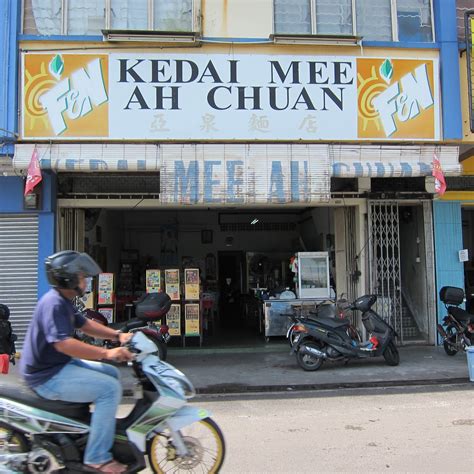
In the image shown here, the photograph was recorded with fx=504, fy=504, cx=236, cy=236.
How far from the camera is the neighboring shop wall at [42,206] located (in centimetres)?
947

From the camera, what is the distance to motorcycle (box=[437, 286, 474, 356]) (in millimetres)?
9227

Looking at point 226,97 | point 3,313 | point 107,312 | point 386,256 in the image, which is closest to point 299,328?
point 386,256

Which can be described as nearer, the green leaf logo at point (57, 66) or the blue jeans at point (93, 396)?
the blue jeans at point (93, 396)

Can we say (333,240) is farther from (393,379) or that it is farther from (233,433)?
(233,433)

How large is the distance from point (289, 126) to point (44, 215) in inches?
191

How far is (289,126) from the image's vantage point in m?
8.94

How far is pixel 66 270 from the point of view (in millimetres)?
3514

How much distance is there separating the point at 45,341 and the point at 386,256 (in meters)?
8.33

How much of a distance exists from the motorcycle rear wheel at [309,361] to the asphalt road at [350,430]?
3.86 feet

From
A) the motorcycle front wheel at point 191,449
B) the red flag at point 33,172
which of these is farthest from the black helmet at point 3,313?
the motorcycle front wheel at point 191,449

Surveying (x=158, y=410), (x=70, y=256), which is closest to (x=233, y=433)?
(x=158, y=410)

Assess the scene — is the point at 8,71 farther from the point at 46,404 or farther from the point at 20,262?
the point at 46,404

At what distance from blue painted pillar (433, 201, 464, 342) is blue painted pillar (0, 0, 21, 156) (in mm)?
8168

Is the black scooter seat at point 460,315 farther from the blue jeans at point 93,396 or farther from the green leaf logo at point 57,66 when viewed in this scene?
the green leaf logo at point 57,66
